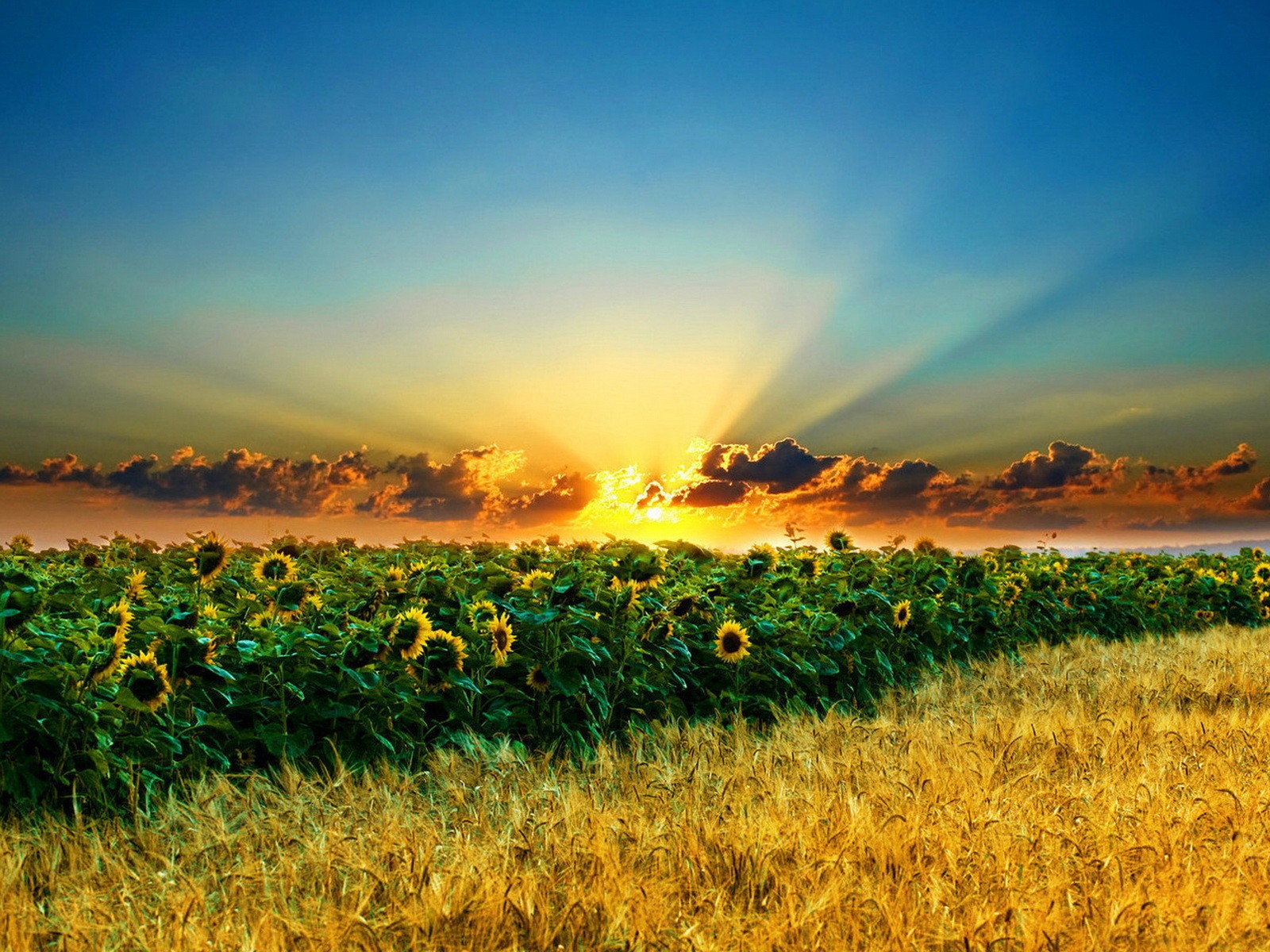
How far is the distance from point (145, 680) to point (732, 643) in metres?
3.18

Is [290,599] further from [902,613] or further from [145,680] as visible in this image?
[902,613]

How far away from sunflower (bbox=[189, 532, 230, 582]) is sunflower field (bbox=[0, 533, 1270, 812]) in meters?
0.01

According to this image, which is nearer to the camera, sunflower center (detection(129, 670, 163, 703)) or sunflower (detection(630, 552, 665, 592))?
sunflower center (detection(129, 670, 163, 703))

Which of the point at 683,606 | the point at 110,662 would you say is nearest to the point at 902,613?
the point at 683,606

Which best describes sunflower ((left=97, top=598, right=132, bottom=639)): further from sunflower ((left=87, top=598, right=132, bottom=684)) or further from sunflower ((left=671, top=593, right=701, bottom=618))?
sunflower ((left=671, top=593, right=701, bottom=618))

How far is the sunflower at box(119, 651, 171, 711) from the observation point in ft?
13.7

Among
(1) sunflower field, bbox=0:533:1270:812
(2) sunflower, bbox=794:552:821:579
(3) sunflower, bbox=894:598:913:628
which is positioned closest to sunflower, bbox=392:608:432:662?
(1) sunflower field, bbox=0:533:1270:812

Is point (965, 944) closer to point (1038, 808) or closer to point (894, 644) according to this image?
Answer: point (1038, 808)

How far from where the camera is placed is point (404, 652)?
484 centimetres

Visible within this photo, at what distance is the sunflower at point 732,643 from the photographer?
6000 millimetres

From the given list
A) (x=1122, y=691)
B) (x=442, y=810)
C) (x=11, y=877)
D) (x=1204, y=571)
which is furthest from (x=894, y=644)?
(x=1204, y=571)

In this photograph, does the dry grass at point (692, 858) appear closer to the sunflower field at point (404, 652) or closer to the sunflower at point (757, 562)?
the sunflower field at point (404, 652)

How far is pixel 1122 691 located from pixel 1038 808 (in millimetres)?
3523

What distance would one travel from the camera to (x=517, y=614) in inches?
210
